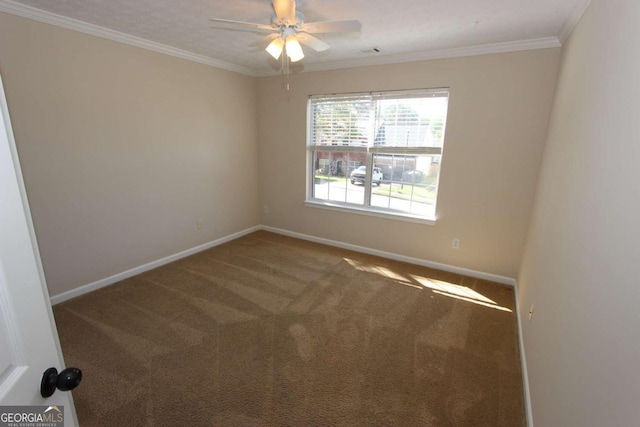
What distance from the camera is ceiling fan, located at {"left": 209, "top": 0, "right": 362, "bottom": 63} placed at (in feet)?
6.28

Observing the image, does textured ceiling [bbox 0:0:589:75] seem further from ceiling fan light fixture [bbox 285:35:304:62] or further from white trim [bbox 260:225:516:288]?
white trim [bbox 260:225:516:288]

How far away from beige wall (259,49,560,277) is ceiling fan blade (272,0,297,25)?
1.76 m

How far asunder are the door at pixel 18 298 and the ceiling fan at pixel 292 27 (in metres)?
1.69

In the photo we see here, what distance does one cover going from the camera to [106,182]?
9.65 ft

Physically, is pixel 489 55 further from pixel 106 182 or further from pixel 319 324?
pixel 106 182

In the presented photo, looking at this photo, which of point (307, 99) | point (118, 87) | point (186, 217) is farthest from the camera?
point (307, 99)

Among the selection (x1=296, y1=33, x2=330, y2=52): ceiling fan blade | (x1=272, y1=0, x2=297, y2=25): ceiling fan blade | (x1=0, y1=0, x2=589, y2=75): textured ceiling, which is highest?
(x1=0, y1=0, x2=589, y2=75): textured ceiling

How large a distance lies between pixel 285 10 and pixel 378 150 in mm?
A: 2131

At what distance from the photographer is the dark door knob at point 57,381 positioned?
28.3 inches

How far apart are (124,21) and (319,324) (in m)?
3.07

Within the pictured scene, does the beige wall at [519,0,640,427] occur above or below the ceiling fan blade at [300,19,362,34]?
below

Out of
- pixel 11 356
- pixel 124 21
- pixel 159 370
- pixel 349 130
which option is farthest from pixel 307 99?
pixel 11 356

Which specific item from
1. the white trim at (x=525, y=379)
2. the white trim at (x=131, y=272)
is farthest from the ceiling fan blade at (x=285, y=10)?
the white trim at (x=131, y=272)

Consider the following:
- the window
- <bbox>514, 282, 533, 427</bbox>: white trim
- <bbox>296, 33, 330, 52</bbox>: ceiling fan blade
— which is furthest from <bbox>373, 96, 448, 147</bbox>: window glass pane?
<bbox>514, 282, 533, 427</bbox>: white trim
